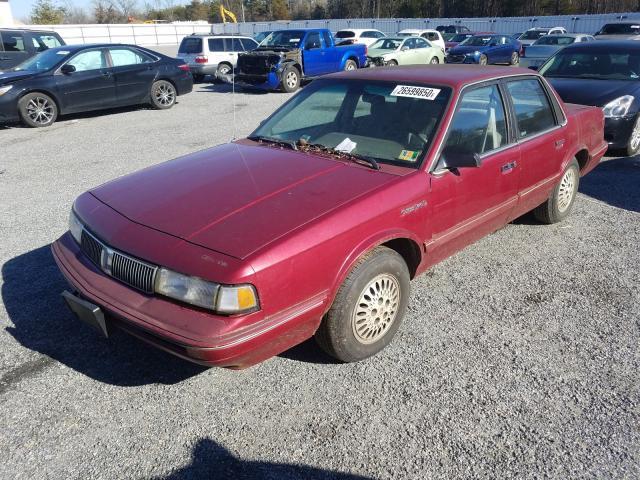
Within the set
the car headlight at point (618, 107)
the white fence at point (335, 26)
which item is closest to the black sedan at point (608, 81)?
the car headlight at point (618, 107)

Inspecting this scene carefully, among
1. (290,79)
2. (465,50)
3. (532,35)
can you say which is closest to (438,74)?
(290,79)

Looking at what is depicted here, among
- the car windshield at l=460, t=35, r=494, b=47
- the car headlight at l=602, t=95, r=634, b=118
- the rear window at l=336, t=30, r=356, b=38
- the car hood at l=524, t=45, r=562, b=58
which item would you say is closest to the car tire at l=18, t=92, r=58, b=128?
the car headlight at l=602, t=95, r=634, b=118

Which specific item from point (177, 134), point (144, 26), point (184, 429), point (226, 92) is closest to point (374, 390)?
point (184, 429)

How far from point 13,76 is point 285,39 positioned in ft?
26.3

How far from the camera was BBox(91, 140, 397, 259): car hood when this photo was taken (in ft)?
8.62

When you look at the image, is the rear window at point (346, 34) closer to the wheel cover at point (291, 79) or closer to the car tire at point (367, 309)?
the wheel cover at point (291, 79)

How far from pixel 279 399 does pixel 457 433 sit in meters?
0.97

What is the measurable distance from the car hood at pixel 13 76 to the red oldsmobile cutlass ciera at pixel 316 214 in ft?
26.8

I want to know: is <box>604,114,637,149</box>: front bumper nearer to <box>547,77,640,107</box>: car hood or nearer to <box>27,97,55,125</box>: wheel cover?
<box>547,77,640,107</box>: car hood

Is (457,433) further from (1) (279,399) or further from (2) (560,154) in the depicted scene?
(2) (560,154)

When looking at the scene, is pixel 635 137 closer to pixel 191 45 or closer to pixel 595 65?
pixel 595 65

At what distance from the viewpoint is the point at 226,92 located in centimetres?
1541

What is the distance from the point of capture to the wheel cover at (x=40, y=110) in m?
10.2

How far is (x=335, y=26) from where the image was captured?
4181cm
